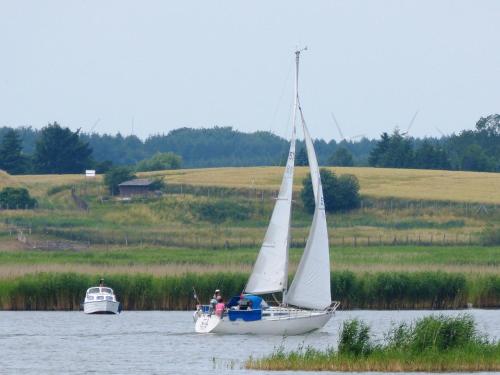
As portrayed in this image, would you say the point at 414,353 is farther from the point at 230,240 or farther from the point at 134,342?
the point at 230,240

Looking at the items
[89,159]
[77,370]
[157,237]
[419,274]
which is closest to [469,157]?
[89,159]

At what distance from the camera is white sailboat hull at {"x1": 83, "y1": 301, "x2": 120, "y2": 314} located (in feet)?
220

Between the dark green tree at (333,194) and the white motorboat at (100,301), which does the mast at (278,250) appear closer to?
the white motorboat at (100,301)

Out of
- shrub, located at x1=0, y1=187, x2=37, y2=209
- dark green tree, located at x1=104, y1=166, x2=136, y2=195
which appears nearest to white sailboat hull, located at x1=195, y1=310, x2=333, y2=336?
shrub, located at x1=0, y1=187, x2=37, y2=209

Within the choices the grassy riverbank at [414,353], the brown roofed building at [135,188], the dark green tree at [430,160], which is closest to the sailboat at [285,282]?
the grassy riverbank at [414,353]

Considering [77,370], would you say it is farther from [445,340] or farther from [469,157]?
[469,157]

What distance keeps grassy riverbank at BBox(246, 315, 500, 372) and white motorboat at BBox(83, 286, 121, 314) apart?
24765 millimetres

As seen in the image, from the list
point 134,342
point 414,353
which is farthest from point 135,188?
point 414,353

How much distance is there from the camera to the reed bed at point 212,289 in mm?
68125

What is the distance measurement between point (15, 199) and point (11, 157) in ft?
143

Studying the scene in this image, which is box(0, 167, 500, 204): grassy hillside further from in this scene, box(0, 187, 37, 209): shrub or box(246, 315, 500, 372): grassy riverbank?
box(246, 315, 500, 372): grassy riverbank

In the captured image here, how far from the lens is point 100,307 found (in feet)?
220

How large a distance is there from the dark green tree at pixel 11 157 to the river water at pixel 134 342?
114878 millimetres

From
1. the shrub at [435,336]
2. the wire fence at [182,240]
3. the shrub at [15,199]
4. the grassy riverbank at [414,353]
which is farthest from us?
the shrub at [15,199]
